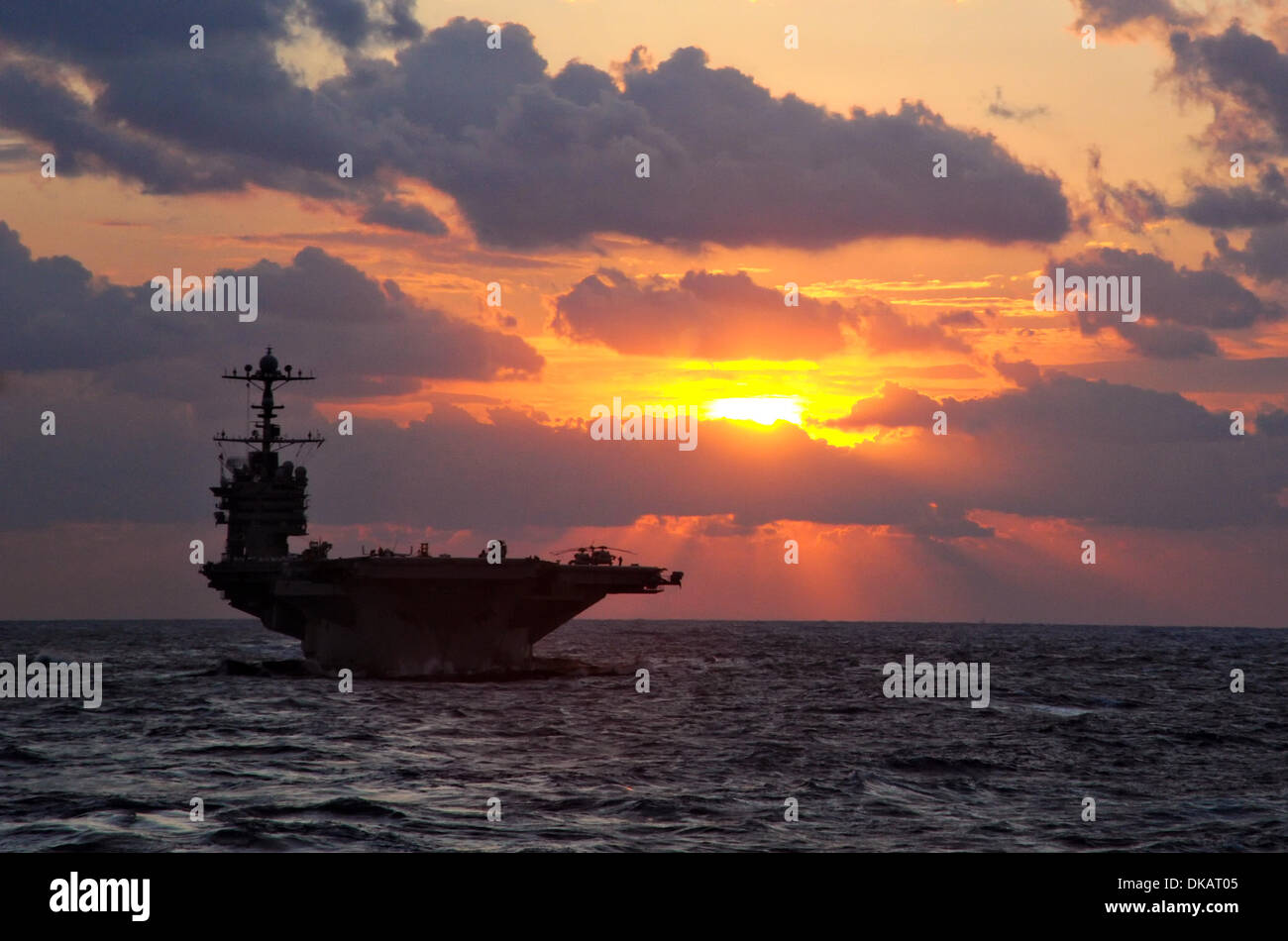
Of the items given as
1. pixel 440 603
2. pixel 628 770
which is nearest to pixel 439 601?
pixel 440 603

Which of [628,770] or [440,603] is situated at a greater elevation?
[440,603]

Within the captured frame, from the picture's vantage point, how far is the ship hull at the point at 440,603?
5516cm

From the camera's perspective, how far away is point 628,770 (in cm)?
3266

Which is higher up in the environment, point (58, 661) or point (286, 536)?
point (286, 536)

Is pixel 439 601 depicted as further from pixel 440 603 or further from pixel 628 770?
pixel 628 770

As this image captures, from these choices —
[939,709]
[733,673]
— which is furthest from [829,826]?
[733,673]

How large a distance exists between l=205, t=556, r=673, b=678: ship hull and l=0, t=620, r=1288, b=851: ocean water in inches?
64.9

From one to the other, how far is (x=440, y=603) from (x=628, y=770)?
2659 centimetres

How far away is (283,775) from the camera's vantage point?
104 ft
